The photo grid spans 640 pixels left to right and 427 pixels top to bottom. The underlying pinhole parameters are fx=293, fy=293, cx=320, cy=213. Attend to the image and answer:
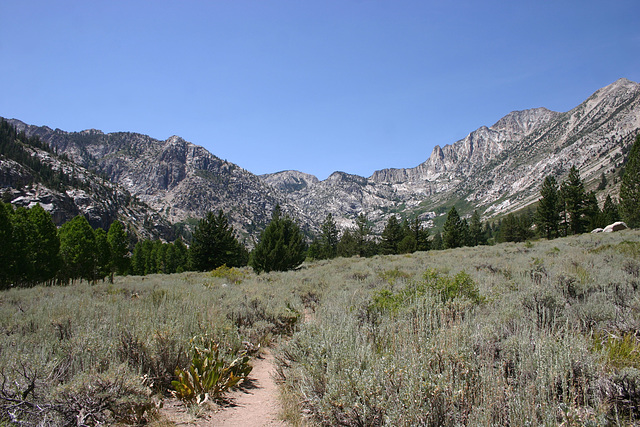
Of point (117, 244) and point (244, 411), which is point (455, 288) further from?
point (117, 244)

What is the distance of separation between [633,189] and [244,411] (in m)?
50.6

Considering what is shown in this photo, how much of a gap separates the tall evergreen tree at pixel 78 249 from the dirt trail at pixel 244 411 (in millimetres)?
34455

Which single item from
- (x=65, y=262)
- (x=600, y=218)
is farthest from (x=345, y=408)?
(x=600, y=218)

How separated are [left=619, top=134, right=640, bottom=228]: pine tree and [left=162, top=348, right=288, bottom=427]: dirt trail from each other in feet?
159

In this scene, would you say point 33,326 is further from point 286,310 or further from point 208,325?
point 286,310

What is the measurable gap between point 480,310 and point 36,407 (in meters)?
5.79

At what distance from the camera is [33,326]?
185 inches

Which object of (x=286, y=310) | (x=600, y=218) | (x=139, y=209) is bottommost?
(x=286, y=310)

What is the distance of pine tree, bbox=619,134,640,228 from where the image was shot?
113 feet

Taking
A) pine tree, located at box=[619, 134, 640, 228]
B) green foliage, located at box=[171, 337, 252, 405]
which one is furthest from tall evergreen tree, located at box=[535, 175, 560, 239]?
green foliage, located at box=[171, 337, 252, 405]

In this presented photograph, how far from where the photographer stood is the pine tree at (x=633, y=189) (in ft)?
113

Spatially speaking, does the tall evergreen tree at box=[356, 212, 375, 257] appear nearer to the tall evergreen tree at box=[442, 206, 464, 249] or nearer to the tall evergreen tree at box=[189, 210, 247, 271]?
the tall evergreen tree at box=[442, 206, 464, 249]

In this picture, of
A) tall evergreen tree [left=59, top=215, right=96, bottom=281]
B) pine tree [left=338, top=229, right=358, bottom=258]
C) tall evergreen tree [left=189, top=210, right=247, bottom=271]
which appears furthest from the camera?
pine tree [left=338, top=229, right=358, bottom=258]

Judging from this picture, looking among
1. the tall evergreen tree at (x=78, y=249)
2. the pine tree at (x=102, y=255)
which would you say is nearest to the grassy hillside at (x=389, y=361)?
the tall evergreen tree at (x=78, y=249)
